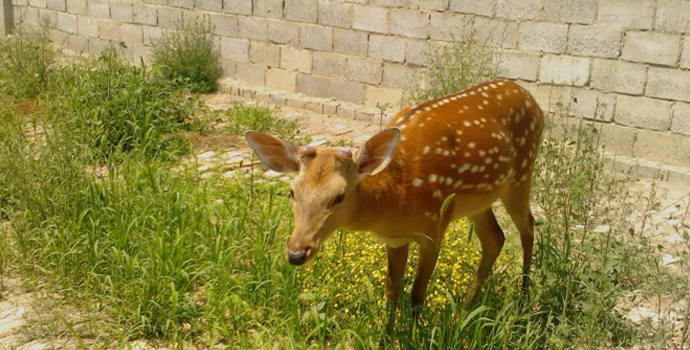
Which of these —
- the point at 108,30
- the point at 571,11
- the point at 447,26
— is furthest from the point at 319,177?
the point at 108,30

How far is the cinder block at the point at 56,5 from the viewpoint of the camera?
13.2 metres

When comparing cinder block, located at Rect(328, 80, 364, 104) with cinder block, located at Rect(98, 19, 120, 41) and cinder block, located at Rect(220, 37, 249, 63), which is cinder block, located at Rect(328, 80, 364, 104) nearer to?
cinder block, located at Rect(220, 37, 249, 63)

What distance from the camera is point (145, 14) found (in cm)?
1191

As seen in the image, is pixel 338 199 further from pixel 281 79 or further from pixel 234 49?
pixel 234 49

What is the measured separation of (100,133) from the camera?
7086 mm

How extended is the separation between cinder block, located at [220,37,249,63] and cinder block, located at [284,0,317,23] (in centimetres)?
90

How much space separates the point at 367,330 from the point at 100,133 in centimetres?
417

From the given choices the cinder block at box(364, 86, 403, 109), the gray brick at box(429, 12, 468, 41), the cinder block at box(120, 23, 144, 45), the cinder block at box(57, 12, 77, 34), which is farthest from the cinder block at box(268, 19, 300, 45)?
the cinder block at box(57, 12, 77, 34)

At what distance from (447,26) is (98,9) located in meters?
6.70

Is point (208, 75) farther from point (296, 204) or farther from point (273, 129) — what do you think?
point (296, 204)

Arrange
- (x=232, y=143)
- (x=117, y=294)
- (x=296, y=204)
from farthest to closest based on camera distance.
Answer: (x=232, y=143) → (x=117, y=294) → (x=296, y=204)

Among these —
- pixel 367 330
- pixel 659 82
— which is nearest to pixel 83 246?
pixel 367 330

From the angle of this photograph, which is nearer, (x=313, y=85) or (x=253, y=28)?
(x=313, y=85)

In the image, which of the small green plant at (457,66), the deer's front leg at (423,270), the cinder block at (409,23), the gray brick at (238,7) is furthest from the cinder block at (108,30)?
the deer's front leg at (423,270)
